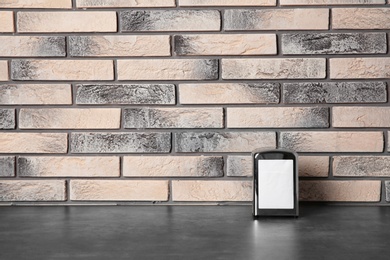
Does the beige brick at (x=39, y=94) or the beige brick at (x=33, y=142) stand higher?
the beige brick at (x=39, y=94)

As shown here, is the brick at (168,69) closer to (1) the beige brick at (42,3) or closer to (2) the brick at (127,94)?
(2) the brick at (127,94)

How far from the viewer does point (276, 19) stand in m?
1.71

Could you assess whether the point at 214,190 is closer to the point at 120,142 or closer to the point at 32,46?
the point at 120,142

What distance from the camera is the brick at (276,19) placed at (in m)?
1.70

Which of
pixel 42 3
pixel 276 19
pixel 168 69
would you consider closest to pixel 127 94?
pixel 168 69

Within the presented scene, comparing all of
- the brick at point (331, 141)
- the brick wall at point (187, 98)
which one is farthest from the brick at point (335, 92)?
the brick at point (331, 141)

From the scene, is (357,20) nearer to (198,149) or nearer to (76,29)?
(198,149)

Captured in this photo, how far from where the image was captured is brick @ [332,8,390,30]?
66.5 inches

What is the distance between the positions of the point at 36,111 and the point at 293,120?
32.6 inches

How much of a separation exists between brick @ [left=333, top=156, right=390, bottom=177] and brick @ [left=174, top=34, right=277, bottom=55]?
41cm

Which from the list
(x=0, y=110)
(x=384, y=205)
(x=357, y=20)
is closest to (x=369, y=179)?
(x=384, y=205)

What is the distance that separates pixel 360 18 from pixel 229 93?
0.47 metres

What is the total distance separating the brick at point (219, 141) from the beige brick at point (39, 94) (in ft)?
1.27

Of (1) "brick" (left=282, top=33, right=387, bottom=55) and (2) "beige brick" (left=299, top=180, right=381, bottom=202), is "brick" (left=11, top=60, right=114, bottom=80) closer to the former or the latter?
(1) "brick" (left=282, top=33, right=387, bottom=55)
